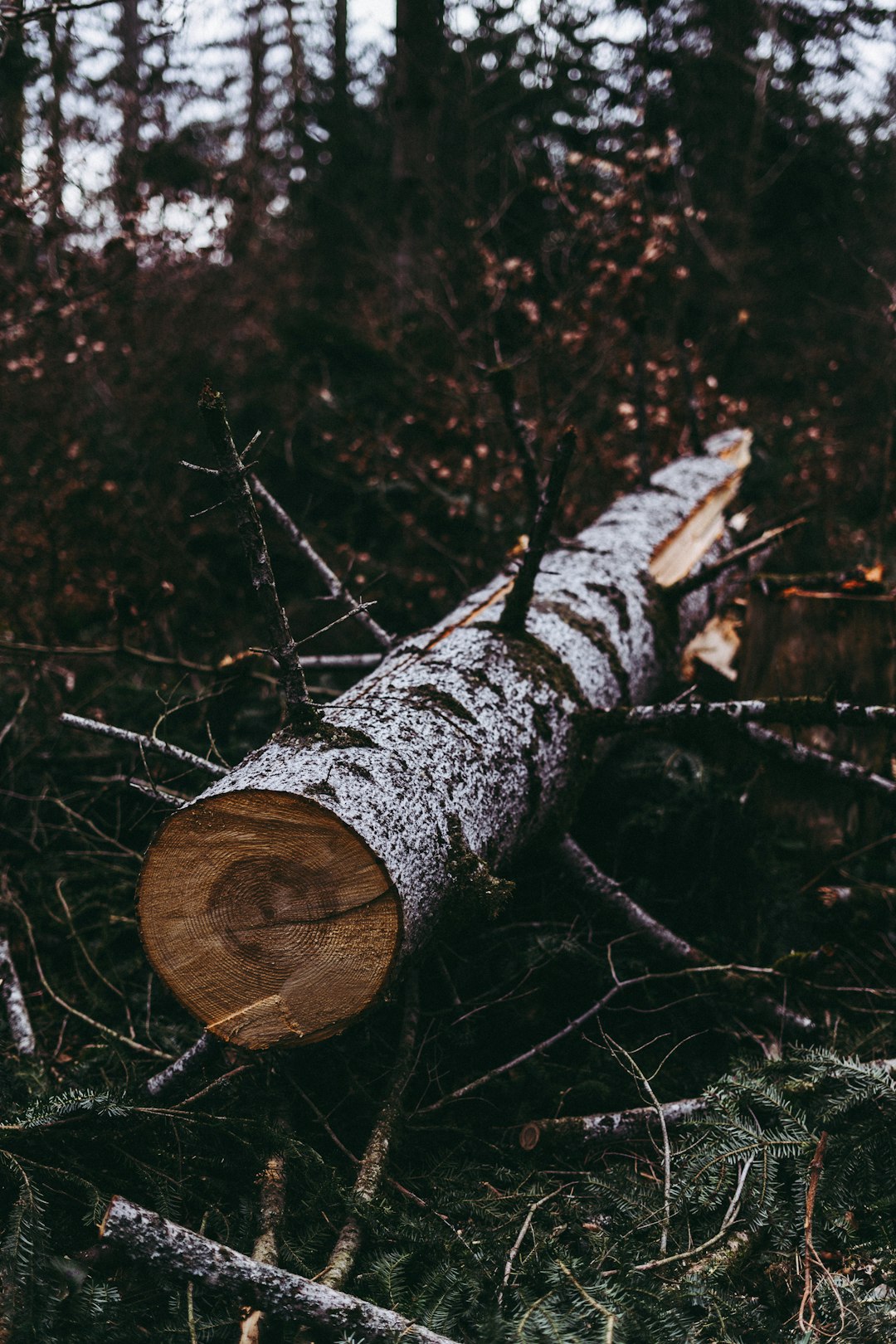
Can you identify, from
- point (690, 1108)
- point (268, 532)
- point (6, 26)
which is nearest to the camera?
point (690, 1108)

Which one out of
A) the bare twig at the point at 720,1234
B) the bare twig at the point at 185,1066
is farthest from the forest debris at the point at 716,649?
the bare twig at the point at 185,1066

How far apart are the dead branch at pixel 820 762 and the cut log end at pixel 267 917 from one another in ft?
5.37

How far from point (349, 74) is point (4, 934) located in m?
12.7

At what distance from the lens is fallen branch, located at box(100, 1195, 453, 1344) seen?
1.35 m

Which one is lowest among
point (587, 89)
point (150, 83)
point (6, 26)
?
point (6, 26)

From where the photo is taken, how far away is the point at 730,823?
2768 mm

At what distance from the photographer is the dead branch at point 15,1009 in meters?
2.16

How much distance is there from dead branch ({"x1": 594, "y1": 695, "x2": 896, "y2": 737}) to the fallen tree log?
15 cm

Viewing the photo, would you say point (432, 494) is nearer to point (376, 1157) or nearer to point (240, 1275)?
point (376, 1157)

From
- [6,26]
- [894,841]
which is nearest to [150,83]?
[6,26]

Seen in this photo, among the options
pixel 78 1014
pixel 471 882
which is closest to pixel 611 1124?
pixel 471 882

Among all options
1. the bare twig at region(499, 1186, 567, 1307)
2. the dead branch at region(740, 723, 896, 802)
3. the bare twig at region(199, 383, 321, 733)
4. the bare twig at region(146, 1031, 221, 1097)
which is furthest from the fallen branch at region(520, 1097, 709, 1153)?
the dead branch at region(740, 723, 896, 802)

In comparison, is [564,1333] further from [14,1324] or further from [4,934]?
[4,934]

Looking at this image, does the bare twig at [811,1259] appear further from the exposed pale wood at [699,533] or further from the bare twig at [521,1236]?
the exposed pale wood at [699,533]
